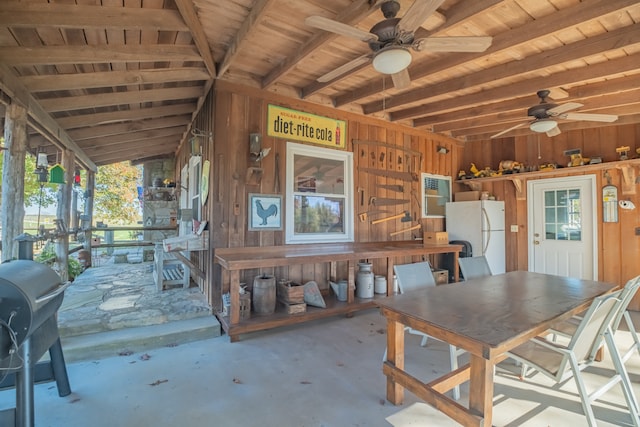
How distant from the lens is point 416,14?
1980 millimetres

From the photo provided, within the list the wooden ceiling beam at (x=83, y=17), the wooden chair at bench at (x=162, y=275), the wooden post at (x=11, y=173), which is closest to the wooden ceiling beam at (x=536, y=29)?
the wooden ceiling beam at (x=83, y=17)

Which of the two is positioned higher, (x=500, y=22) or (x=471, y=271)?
(x=500, y=22)

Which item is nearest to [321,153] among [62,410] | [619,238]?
[62,410]

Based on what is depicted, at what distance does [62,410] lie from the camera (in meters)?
2.10

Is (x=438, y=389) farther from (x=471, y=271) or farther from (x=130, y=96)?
(x=130, y=96)

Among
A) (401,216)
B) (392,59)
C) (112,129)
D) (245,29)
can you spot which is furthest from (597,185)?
(112,129)

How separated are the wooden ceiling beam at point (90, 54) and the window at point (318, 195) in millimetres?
1751

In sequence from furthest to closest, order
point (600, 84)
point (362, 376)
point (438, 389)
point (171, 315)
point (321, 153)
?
point (321, 153), point (600, 84), point (171, 315), point (362, 376), point (438, 389)

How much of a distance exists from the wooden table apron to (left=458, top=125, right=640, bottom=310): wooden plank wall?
5.24 feet

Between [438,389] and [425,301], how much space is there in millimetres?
583

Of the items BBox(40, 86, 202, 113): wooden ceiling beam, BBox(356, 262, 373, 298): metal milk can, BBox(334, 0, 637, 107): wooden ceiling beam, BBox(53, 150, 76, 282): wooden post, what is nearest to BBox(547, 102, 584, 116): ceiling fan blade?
BBox(334, 0, 637, 107): wooden ceiling beam

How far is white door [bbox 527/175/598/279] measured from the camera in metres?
5.02

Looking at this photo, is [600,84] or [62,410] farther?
[600,84]

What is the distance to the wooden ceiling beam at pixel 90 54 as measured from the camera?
2625 mm
